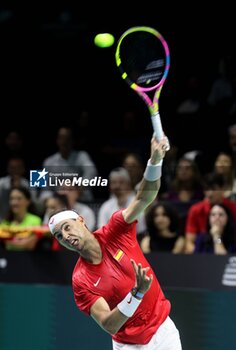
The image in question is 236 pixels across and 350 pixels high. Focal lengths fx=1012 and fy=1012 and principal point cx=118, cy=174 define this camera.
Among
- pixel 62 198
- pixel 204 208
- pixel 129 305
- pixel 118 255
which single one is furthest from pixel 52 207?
pixel 129 305

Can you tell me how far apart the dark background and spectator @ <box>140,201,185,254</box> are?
74.3 inches

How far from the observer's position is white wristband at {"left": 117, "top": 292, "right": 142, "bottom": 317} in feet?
19.0

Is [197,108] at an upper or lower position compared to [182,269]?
upper

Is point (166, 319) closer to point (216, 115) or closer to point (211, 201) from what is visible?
point (211, 201)

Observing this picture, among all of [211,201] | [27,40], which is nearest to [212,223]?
[211,201]

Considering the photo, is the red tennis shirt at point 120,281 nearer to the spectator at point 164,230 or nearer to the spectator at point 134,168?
the spectator at point 164,230

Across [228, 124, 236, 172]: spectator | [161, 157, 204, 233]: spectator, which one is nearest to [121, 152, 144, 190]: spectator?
[161, 157, 204, 233]: spectator

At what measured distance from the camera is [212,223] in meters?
8.55

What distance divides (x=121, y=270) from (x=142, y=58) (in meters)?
1.53

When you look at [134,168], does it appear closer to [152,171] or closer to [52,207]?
[52,207]

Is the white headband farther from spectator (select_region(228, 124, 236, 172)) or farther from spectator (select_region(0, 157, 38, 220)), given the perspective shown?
spectator (select_region(228, 124, 236, 172))

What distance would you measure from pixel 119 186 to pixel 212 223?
3.11 ft

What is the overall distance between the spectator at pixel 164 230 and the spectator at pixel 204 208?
0.09 metres

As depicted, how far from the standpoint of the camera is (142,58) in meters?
6.97
